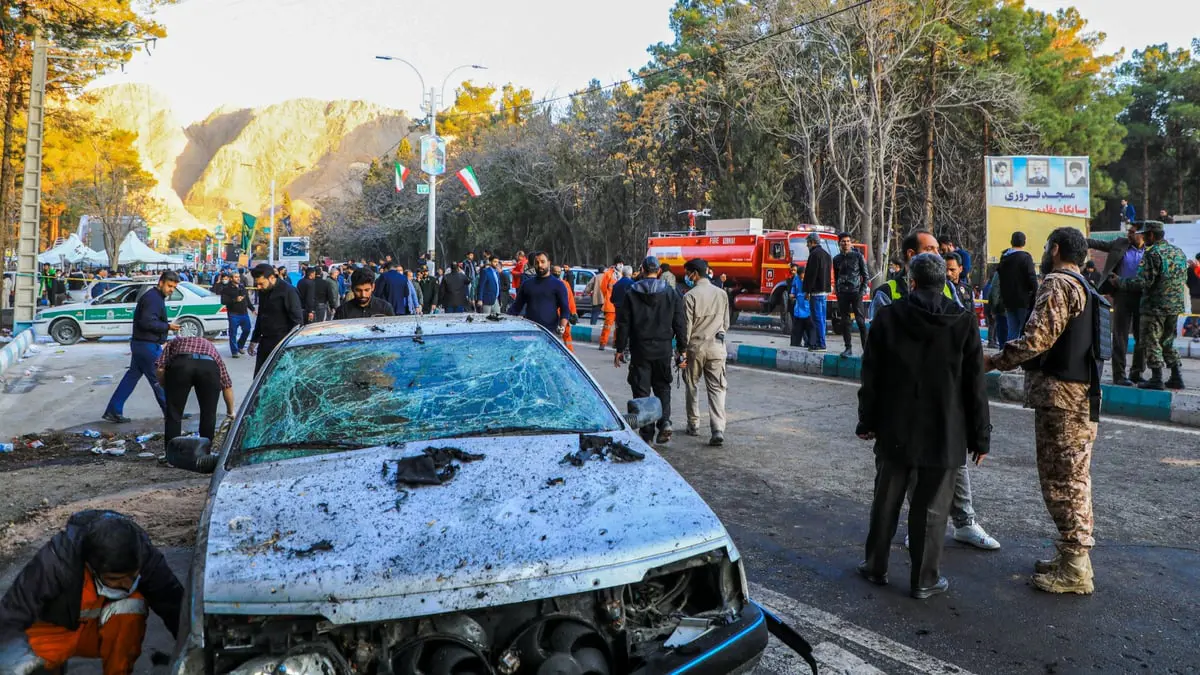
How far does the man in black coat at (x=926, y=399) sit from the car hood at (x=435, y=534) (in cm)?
139

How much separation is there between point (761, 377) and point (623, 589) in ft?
33.1

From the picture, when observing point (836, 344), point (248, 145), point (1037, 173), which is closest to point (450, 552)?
point (836, 344)

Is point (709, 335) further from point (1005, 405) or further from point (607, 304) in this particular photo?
point (607, 304)

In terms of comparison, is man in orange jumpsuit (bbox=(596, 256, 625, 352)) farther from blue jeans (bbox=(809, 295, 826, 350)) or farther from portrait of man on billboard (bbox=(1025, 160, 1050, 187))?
portrait of man on billboard (bbox=(1025, 160, 1050, 187))

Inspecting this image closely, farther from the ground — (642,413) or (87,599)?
(642,413)

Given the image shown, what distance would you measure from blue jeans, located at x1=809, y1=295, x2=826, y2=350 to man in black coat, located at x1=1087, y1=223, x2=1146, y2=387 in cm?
465

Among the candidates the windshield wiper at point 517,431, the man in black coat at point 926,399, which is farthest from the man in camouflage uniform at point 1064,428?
the windshield wiper at point 517,431

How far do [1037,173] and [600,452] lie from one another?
75.6 feet

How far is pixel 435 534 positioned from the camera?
277 centimetres

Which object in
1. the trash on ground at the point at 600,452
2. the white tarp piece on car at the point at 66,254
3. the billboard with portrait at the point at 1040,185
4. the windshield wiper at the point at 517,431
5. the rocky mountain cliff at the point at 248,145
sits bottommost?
the trash on ground at the point at 600,452

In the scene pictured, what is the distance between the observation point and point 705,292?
8.18 metres

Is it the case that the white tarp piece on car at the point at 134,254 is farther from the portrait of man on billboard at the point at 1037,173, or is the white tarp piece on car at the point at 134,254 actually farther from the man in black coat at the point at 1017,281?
the man in black coat at the point at 1017,281

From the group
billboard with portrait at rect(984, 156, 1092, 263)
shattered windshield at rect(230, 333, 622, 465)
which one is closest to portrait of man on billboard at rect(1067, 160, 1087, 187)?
billboard with portrait at rect(984, 156, 1092, 263)

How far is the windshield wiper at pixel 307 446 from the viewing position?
3.58 meters
